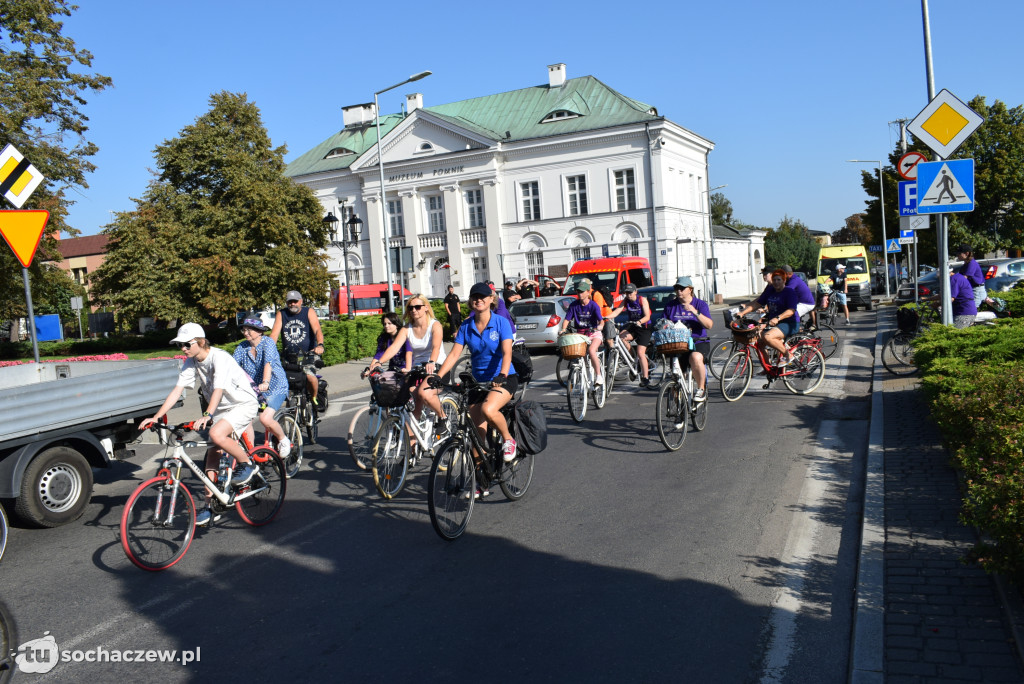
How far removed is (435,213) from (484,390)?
1989 inches

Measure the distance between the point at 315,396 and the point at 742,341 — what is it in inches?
244

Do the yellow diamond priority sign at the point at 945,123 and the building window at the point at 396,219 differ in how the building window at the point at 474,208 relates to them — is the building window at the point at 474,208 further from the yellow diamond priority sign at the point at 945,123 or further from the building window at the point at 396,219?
the yellow diamond priority sign at the point at 945,123

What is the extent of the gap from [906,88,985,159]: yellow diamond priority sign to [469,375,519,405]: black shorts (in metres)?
6.76

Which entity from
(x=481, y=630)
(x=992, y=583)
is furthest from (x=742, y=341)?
(x=481, y=630)

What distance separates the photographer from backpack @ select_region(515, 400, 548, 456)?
696cm

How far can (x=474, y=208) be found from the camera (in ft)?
182

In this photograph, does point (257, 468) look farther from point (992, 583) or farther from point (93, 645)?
point (992, 583)

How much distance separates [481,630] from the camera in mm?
4648

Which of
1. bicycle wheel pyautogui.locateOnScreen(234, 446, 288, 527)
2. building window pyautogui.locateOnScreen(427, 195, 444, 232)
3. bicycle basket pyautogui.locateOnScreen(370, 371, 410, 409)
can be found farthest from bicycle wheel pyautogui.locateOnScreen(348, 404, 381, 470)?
building window pyautogui.locateOnScreen(427, 195, 444, 232)

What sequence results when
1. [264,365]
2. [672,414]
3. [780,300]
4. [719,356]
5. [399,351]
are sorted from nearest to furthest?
[264,365] → [399,351] → [672,414] → [780,300] → [719,356]

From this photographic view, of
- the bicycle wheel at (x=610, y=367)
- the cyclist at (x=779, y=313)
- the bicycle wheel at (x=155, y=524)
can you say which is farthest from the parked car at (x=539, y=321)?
the bicycle wheel at (x=155, y=524)

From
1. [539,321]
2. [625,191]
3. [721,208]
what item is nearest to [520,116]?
[625,191]

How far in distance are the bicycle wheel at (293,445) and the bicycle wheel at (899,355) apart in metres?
9.62

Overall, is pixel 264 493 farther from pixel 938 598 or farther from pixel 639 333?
pixel 639 333
